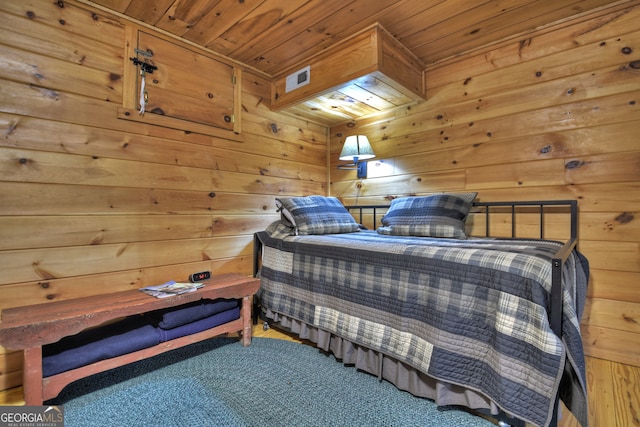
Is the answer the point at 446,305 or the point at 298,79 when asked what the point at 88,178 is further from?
the point at 446,305

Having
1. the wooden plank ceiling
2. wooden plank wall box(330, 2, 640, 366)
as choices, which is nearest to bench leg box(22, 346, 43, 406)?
the wooden plank ceiling

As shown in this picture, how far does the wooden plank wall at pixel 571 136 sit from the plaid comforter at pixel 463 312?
31cm

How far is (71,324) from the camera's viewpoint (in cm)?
118

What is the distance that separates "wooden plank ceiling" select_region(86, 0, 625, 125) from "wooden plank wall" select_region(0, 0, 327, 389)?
36 cm

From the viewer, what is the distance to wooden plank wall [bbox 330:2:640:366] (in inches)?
60.5

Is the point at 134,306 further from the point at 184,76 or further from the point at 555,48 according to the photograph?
the point at 555,48

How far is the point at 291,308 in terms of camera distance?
5.72 feet

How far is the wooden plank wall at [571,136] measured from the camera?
1.54 meters

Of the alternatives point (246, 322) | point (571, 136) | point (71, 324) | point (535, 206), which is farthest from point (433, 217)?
point (71, 324)

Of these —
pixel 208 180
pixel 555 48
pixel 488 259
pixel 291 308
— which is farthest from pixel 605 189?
pixel 208 180

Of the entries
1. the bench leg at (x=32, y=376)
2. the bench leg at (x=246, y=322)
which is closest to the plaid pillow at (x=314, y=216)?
the bench leg at (x=246, y=322)

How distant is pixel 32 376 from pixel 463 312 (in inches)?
63.9

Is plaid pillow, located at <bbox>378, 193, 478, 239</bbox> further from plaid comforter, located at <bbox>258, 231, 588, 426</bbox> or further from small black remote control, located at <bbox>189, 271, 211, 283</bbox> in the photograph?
small black remote control, located at <bbox>189, 271, 211, 283</bbox>

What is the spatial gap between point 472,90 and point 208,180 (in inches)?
75.4
